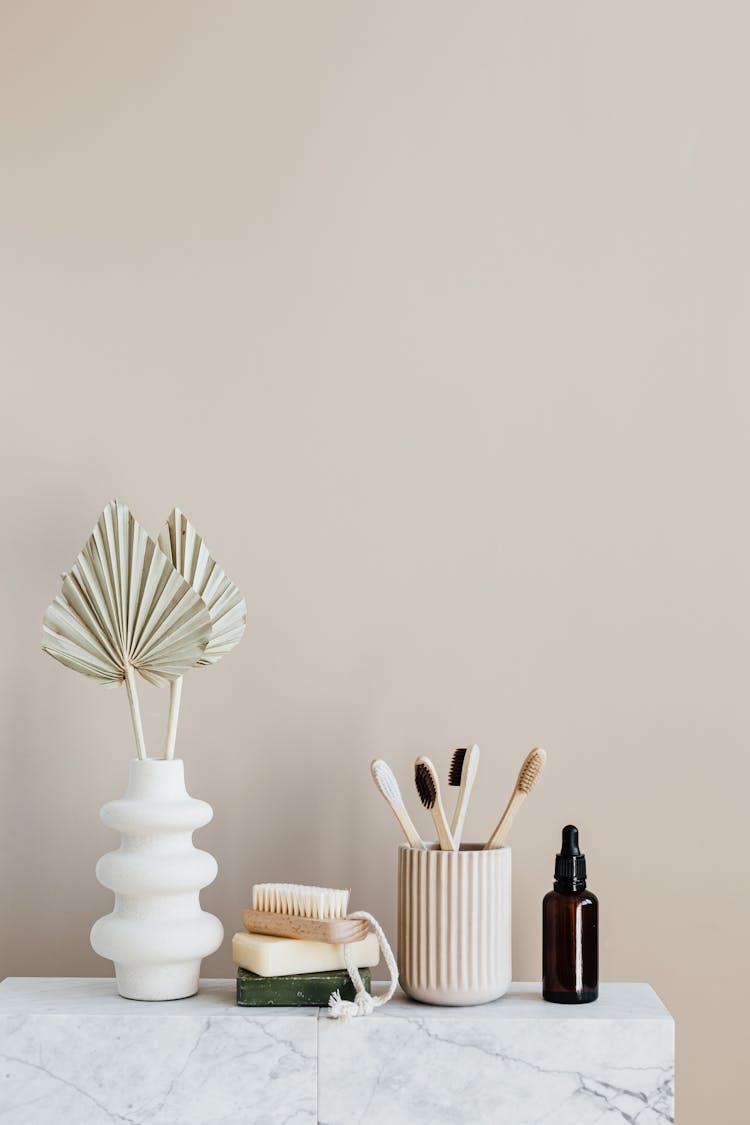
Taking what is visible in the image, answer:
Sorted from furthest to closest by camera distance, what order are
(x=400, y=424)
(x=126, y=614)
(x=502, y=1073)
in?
(x=400, y=424)
(x=126, y=614)
(x=502, y=1073)

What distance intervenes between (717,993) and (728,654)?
1.02 ft

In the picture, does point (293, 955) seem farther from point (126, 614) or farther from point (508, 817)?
point (126, 614)

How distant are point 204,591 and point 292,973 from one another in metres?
0.32

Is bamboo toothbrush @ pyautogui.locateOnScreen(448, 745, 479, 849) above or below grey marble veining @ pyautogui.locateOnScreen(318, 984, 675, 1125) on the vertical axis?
above

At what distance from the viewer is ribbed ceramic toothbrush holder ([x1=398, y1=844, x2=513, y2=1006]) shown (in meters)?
0.87

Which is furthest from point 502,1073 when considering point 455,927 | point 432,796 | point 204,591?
point 204,591

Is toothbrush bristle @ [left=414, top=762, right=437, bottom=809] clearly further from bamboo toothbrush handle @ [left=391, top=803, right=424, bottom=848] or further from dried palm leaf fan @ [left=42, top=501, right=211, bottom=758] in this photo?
dried palm leaf fan @ [left=42, top=501, right=211, bottom=758]

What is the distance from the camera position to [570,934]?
89 cm

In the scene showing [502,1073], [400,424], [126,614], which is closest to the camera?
[502,1073]

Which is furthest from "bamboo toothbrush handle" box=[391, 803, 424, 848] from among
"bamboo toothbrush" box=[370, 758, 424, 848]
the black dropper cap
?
the black dropper cap

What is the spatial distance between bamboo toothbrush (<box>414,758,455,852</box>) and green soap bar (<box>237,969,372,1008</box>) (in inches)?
5.3

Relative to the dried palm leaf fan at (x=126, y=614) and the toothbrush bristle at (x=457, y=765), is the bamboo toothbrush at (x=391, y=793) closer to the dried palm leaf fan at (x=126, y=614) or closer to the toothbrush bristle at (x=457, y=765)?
the toothbrush bristle at (x=457, y=765)

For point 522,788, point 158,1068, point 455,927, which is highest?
point 522,788

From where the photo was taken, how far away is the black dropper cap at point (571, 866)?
90 centimetres
